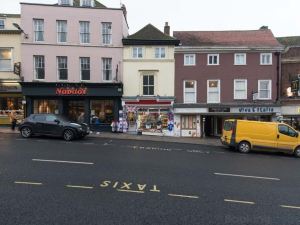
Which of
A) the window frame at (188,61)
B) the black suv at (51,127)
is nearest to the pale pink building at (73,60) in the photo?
the window frame at (188,61)

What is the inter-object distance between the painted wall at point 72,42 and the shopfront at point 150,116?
9.50 ft

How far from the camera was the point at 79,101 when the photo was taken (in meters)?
27.0

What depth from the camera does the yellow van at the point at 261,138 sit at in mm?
19500

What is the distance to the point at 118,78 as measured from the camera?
87.6 ft

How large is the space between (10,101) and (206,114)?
1697 cm

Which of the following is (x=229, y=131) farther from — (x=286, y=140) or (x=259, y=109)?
(x=259, y=109)

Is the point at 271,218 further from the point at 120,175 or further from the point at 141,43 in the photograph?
the point at 141,43

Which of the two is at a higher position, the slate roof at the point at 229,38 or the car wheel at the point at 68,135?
the slate roof at the point at 229,38

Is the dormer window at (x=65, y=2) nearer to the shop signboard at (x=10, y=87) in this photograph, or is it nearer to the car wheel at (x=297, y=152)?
the shop signboard at (x=10, y=87)

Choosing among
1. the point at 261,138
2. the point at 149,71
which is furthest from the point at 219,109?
the point at 261,138

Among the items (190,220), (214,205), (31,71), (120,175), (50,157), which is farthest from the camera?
(31,71)

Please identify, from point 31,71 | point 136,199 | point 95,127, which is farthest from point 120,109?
point 136,199

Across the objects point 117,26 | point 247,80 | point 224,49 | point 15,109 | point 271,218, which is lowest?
point 271,218

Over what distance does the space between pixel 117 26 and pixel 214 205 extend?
2211 centimetres
